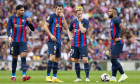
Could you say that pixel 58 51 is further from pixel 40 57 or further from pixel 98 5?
pixel 98 5

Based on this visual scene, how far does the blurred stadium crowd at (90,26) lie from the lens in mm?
22797

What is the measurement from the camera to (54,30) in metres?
12.6

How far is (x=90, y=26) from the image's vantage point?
25.6 metres

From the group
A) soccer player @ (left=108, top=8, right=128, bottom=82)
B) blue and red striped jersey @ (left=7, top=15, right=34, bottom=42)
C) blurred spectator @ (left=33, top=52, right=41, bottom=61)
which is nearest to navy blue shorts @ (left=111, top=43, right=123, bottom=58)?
soccer player @ (left=108, top=8, right=128, bottom=82)

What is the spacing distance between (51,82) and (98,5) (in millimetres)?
16278

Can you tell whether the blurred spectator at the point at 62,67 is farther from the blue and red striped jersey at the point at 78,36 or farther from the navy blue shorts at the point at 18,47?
the blue and red striped jersey at the point at 78,36

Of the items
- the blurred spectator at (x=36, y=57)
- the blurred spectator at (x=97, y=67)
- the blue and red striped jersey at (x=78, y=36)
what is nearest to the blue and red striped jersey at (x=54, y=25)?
the blue and red striped jersey at (x=78, y=36)

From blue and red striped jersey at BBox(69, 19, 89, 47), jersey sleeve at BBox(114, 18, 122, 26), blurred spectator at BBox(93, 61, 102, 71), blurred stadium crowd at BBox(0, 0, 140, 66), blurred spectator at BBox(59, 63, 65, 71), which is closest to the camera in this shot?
jersey sleeve at BBox(114, 18, 122, 26)

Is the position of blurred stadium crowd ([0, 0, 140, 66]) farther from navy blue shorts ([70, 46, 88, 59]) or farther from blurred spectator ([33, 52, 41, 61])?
navy blue shorts ([70, 46, 88, 59])

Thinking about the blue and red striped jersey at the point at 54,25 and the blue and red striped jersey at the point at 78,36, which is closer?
the blue and red striped jersey at the point at 54,25

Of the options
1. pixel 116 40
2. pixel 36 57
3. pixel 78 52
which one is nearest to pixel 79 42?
pixel 78 52

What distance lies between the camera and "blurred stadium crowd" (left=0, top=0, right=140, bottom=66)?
22797mm

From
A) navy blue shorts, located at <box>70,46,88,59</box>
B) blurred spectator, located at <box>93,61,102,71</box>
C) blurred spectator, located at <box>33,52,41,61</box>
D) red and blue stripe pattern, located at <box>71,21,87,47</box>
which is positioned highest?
red and blue stripe pattern, located at <box>71,21,87,47</box>

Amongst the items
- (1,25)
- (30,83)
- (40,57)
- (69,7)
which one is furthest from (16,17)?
(69,7)
